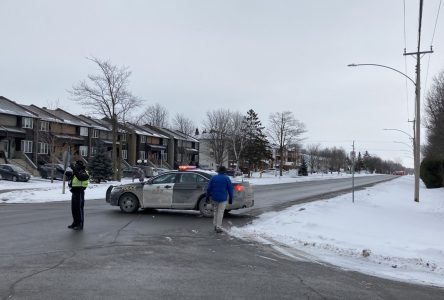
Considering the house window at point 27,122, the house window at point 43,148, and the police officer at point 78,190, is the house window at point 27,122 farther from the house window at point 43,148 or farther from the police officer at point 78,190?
the police officer at point 78,190

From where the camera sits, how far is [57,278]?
669cm

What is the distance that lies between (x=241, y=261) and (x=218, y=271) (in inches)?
39.2

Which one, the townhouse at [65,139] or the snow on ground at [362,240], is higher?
the townhouse at [65,139]

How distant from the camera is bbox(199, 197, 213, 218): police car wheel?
15.6 m

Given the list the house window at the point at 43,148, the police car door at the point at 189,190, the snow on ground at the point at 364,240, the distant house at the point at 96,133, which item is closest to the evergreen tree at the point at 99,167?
the house window at the point at 43,148

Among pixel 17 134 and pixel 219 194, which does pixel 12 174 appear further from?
pixel 219 194

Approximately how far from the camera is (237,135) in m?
85.1

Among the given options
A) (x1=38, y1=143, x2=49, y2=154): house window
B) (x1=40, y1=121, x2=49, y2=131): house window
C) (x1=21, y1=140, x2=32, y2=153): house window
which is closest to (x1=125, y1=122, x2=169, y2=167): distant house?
(x1=38, y1=143, x2=49, y2=154): house window

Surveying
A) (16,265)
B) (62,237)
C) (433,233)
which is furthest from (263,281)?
(433,233)

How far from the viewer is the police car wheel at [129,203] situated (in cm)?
1642

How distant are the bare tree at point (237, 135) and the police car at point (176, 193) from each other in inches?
2463

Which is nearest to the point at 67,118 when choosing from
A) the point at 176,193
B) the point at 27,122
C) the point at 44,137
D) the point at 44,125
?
the point at 44,125

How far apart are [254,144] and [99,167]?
135 feet

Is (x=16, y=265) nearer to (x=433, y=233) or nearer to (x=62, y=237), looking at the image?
(x=62, y=237)
